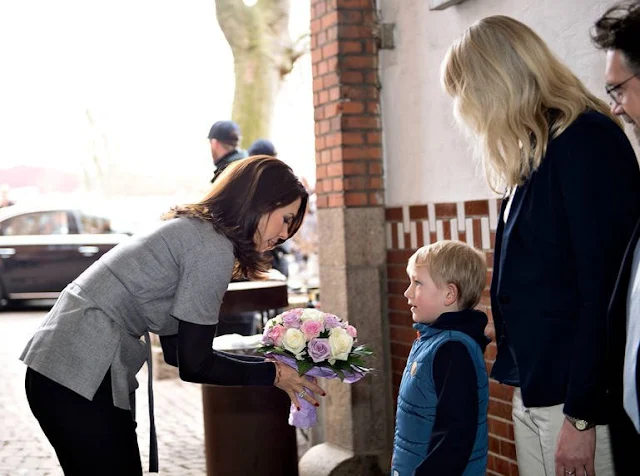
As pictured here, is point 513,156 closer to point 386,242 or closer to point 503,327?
point 503,327

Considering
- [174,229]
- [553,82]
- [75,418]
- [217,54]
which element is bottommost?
[75,418]

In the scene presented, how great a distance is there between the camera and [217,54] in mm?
22156

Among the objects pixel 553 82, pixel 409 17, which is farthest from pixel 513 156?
pixel 409 17

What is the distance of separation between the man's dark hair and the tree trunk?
45.3 ft

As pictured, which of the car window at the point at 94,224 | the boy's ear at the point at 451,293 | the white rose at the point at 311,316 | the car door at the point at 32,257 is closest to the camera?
the boy's ear at the point at 451,293

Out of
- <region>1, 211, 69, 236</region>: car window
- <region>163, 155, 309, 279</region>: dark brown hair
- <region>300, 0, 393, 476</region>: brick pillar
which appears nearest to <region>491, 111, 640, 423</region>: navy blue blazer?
<region>163, 155, 309, 279</region>: dark brown hair

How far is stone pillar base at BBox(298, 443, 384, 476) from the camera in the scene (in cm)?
619

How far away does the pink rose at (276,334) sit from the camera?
3758mm

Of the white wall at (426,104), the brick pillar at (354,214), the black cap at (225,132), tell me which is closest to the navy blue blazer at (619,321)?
the white wall at (426,104)

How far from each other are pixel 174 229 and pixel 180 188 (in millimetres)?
24855

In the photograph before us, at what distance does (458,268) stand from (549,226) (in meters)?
0.69

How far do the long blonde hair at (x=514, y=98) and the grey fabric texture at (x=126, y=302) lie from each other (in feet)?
3.37

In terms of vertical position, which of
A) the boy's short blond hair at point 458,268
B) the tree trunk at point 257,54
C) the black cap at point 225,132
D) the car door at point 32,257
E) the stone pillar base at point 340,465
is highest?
the tree trunk at point 257,54

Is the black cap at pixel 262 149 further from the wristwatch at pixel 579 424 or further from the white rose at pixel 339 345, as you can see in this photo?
the wristwatch at pixel 579 424
